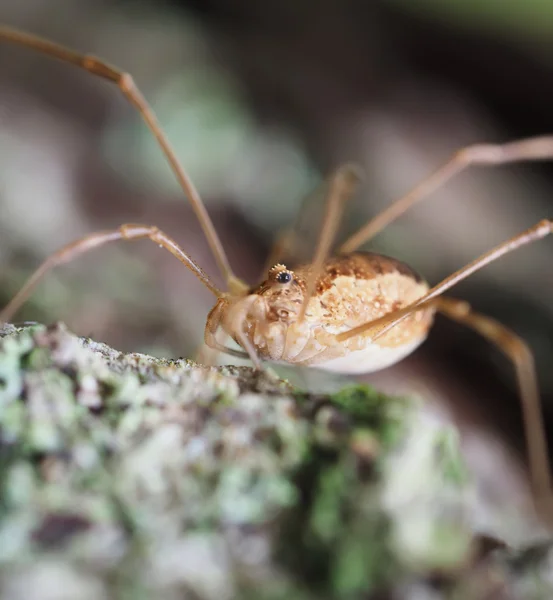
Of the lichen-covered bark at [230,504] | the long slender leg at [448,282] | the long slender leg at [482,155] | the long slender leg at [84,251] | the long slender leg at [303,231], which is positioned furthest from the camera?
the long slender leg at [303,231]

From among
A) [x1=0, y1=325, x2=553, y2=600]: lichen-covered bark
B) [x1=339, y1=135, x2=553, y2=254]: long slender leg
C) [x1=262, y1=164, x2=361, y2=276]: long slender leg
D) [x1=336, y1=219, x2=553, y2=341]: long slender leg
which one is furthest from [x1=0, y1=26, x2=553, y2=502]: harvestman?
[x1=262, y1=164, x2=361, y2=276]: long slender leg

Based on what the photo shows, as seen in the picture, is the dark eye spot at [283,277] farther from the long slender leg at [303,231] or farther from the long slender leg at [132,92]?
the long slender leg at [303,231]

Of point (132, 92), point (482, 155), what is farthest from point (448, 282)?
point (132, 92)

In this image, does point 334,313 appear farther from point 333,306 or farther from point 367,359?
point 367,359

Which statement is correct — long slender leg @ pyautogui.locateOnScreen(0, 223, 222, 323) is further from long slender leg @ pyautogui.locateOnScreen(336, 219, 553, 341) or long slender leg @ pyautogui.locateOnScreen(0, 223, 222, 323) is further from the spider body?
long slender leg @ pyautogui.locateOnScreen(336, 219, 553, 341)

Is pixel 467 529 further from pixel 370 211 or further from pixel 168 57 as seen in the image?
pixel 168 57

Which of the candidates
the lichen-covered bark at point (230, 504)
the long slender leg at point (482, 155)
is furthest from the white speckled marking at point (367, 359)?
the lichen-covered bark at point (230, 504)
